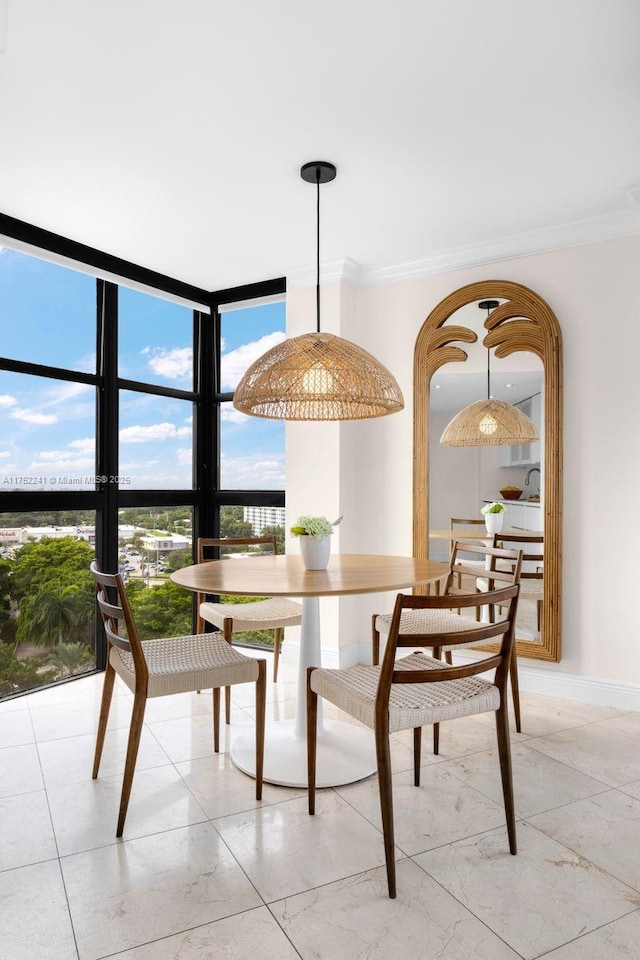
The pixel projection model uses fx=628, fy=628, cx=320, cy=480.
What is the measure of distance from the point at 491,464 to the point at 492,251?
47.4 inches

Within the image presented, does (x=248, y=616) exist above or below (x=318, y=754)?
above

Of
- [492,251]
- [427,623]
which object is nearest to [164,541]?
[427,623]

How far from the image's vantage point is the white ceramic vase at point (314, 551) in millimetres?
2625

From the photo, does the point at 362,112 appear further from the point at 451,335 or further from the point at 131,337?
the point at 131,337

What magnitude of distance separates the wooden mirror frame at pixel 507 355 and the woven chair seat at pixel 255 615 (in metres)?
0.97

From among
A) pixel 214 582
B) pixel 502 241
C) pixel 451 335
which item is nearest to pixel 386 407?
pixel 214 582

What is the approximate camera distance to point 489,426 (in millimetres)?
3506

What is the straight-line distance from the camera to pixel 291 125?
2.40 metres

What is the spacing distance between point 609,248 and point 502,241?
21.9 inches

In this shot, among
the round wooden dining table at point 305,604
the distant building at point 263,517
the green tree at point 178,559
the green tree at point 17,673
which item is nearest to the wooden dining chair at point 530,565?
the round wooden dining table at point 305,604

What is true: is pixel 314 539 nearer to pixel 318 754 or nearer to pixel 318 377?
pixel 318 377

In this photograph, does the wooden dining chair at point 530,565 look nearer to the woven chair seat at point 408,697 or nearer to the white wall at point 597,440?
the white wall at point 597,440

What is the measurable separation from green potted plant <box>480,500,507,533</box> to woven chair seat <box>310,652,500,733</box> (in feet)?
4.79

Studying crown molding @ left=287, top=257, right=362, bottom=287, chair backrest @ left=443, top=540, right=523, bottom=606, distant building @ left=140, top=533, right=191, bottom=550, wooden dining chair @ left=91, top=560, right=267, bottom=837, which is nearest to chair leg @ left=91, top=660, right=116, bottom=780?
wooden dining chair @ left=91, top=560, right=267, bottom=837
